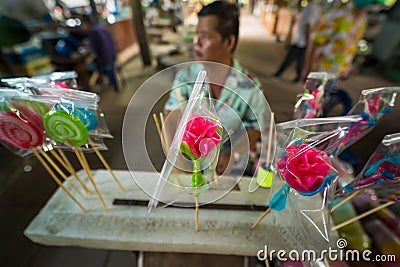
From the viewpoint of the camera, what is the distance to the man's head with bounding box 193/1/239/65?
2.72 feet

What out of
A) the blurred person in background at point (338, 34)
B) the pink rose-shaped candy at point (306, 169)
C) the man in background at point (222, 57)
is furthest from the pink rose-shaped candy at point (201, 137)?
the blurred person in background at point (338, 34)

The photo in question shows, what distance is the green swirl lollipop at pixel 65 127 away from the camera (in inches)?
22.2

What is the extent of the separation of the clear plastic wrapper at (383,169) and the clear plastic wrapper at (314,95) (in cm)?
21

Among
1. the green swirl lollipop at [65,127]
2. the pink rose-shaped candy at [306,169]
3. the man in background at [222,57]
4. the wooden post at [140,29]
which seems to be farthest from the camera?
the wooden post at [140,29]

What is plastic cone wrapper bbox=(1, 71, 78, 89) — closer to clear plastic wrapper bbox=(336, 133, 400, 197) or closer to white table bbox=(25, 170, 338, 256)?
white table bbox=(25, 170, 338, 256)

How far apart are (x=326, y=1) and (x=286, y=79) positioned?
115 cm

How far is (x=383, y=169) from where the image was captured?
23.3 inches

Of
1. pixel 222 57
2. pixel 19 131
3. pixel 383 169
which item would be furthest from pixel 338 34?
pixel 19 131

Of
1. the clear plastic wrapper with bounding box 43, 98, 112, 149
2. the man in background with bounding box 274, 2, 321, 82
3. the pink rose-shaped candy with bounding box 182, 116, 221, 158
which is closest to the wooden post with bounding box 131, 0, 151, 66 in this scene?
the man in background with bounding box 274, 2, 321, 82

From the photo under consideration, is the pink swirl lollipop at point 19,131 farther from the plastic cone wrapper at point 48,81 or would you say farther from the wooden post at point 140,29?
the wooden post at point 140,29

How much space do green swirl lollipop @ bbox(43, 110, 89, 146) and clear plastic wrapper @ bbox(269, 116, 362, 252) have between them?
52 cm

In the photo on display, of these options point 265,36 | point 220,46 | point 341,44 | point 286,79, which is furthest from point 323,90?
point 265,36

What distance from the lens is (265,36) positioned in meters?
6.86

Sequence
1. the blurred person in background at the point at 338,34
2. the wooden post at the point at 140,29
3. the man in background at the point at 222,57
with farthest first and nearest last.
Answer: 1. the wooden post at the point at 140,29
2. the blurred person in background at the point at 338,34
3. the man in background at the point at 222,57
